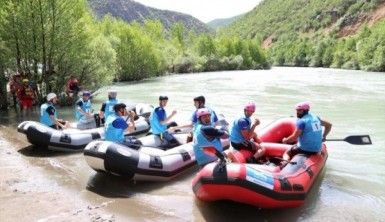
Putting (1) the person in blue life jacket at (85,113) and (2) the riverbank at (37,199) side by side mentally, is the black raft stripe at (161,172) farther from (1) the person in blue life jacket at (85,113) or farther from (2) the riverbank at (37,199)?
(1) the person in blue life jacket at (85,113)

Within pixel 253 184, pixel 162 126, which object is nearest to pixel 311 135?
pixel 253 184

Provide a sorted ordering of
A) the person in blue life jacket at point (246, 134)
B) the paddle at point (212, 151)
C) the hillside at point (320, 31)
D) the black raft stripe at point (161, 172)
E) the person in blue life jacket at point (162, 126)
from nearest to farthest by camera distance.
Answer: the paddle at point (212, 151), the person in blue life jacket at point (246, 134), the black raft stripe at point (161, 172), the person in blue life jacket at point (162, 126), the hillside at point (320, 31)

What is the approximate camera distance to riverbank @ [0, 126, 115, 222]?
22.1 ft

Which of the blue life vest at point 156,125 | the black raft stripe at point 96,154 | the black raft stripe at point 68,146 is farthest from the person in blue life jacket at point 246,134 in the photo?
the black raft stripe at point 68,146

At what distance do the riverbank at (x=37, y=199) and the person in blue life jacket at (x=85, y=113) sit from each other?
2861 mm

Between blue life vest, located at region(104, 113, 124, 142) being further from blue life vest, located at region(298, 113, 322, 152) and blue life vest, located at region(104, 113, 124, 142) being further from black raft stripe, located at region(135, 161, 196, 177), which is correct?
blue life vest, located at region(298, 113, 322, 152)

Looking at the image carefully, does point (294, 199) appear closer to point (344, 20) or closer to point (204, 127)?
point (204, 127)

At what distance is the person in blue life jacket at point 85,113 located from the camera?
12367mm

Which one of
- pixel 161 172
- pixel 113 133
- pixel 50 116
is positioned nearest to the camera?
Answer: pixel 161 172

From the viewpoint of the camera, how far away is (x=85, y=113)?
12.4m

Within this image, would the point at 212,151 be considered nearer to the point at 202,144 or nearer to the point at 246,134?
the point at 202,144

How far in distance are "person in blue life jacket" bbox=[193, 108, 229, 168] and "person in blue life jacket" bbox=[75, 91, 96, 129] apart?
5.49 meters

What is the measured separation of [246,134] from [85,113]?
223 inches

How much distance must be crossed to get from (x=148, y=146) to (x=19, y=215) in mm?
3530
